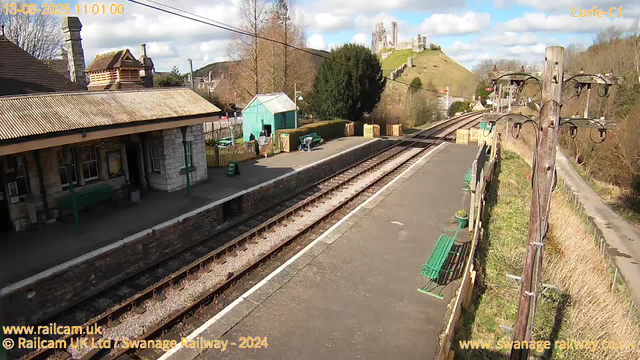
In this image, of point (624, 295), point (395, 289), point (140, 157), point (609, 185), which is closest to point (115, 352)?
point (395, 289)

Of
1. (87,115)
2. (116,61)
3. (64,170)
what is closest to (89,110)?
(87,115)

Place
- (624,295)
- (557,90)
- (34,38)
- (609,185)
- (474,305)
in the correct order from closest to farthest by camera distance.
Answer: (557,90), (474,305), (624,295), (609,185), (34,38)

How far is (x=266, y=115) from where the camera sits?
24.5 m

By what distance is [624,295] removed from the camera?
12.7m

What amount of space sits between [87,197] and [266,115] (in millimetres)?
13876

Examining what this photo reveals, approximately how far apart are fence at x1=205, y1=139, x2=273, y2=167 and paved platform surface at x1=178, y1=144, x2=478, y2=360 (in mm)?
8848

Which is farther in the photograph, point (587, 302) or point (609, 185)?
point (609, 185)

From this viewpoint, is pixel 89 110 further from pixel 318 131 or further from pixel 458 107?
pixel 458 107

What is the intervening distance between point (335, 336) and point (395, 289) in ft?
6.75

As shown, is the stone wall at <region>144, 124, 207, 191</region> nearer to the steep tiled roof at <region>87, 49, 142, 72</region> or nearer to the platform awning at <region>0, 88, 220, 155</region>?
the platform awning at <region>0, 88, 220, 155</region>

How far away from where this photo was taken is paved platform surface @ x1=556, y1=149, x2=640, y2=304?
1573cm

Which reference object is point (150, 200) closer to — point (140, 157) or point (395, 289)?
point (140, 157)

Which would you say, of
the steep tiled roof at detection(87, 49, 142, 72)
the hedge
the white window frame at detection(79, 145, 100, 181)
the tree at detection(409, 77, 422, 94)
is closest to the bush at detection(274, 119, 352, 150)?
the hedge

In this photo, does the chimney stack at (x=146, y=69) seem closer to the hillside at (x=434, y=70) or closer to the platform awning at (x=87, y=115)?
the platform awning at (x=87, y=115)
